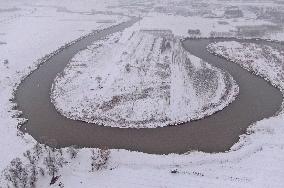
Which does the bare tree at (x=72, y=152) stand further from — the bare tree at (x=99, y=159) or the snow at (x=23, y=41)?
the snow at (x=23, y=41)

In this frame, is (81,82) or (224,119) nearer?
(224,119)

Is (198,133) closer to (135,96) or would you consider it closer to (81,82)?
(135,96)

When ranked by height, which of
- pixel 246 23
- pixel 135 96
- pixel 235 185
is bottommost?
pixel 235 185

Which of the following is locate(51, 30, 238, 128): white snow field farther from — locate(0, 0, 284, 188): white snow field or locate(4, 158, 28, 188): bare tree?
locate(4, 158, 28, 188): bare tree

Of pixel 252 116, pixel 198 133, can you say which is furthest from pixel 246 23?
pixel 198 133

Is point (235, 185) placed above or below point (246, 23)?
below

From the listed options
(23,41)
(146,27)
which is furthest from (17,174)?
(146,27)

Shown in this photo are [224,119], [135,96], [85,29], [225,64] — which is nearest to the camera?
[224,119]

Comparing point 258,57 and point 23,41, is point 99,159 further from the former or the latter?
point 23,41
